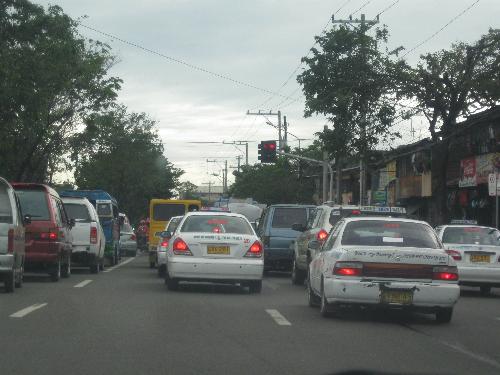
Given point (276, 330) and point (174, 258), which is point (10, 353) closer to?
point (276, 330)

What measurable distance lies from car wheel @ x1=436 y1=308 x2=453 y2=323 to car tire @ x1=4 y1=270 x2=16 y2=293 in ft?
25.1

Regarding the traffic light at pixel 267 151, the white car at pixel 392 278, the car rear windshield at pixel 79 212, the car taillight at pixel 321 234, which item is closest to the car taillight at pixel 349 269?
the white car at pixel 392 278

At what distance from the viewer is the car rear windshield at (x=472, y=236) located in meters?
21.2

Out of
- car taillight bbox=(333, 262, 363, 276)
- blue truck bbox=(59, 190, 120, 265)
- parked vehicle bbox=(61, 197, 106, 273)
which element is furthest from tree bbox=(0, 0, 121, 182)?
car taillight bbox=(333, 262, 363, 276)

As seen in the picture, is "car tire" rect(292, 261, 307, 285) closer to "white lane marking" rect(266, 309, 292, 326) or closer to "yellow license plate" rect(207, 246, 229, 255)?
"yellow license plate" rect(207, 246, 229, 255)

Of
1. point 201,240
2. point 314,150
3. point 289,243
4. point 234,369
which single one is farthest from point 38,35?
point 314,150

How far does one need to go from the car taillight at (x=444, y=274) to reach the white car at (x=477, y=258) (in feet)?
23.3

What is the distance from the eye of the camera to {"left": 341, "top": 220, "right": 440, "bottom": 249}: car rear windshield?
14.1m

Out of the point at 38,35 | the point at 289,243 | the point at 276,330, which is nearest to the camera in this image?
the point at 276,330

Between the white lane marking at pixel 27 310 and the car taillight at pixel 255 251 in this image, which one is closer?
the white lane marking at pixel 27 310

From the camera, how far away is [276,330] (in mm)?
12531

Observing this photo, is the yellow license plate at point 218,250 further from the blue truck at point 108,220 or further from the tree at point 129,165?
the tree at point 129,165

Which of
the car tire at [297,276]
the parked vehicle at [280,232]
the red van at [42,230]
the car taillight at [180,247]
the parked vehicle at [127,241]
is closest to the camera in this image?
the car taillight at [180,247]

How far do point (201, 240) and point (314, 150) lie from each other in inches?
2450
